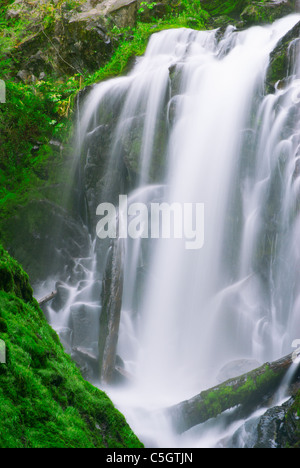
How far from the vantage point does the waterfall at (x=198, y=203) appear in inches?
311

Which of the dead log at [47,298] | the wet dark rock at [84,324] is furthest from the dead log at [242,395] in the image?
the dead log at [47,298]

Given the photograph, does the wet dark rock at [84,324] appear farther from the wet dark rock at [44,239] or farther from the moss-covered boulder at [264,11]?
the moss-covered boulder at [264,11]

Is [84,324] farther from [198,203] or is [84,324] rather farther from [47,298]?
[198,203]

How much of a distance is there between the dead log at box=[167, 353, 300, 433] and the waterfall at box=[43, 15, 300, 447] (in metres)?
0.50

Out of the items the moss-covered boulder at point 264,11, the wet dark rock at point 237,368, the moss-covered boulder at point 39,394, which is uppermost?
the moss-covered boulder at point 264,11

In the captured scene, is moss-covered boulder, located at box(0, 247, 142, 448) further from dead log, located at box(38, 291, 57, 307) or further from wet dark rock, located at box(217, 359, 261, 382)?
dead log, located at box(38, 291, 57, 307)

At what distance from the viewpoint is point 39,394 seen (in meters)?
3.06

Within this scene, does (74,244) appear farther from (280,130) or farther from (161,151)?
(280,130)

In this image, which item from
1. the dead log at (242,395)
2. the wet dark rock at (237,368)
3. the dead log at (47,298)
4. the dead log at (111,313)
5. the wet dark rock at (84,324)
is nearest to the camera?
the dead log at (242,395)

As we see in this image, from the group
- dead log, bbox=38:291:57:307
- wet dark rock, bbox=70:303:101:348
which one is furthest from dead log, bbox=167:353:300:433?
dead log, bbox=38:291:57:307

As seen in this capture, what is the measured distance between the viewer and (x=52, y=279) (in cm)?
1038

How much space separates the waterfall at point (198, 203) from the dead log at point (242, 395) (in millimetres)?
499

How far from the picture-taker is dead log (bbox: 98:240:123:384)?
7.09 metres
